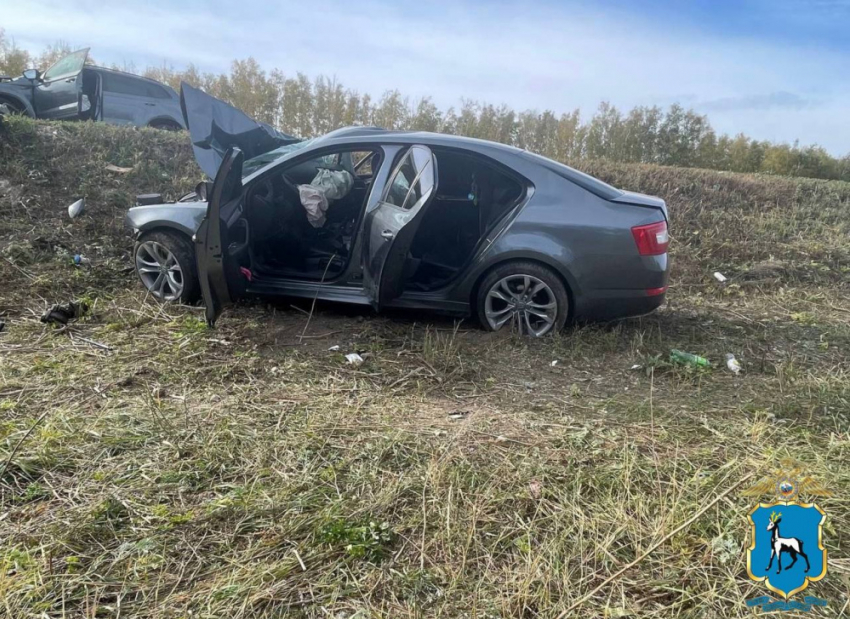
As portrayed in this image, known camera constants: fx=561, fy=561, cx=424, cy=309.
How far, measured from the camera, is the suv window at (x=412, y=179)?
410 cm

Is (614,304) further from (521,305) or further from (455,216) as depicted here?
(455,216)

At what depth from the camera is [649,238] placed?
13.4 ft

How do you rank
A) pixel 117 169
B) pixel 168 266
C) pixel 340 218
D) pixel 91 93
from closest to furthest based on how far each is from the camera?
pixel 168 266 → pixel 340 218 → pixel 117 169 → pixel 91 93

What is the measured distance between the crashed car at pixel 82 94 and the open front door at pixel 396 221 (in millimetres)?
7484

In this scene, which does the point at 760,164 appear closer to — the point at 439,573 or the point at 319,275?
the point at 319,275

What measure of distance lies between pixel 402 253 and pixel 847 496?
2876 millimetres

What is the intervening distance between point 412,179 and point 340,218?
1.29 m

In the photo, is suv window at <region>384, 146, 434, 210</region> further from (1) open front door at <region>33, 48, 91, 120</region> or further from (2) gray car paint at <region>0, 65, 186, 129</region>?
(1) open front door at <region>33, 48, 91, 120</region>

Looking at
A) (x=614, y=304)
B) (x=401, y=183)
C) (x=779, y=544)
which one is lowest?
(x=779, y=544)

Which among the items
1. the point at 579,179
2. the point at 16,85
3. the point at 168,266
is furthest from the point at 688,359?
the point at 16,85

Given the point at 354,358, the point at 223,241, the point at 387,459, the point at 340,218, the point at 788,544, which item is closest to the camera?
the point at 788,544

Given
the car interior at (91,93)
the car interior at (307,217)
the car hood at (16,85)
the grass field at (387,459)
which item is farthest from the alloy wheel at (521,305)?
the car hood at (16,85)

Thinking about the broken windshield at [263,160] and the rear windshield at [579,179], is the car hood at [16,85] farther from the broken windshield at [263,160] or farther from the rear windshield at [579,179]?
the rear windshield at [579,179]

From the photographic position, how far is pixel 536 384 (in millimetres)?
3674
